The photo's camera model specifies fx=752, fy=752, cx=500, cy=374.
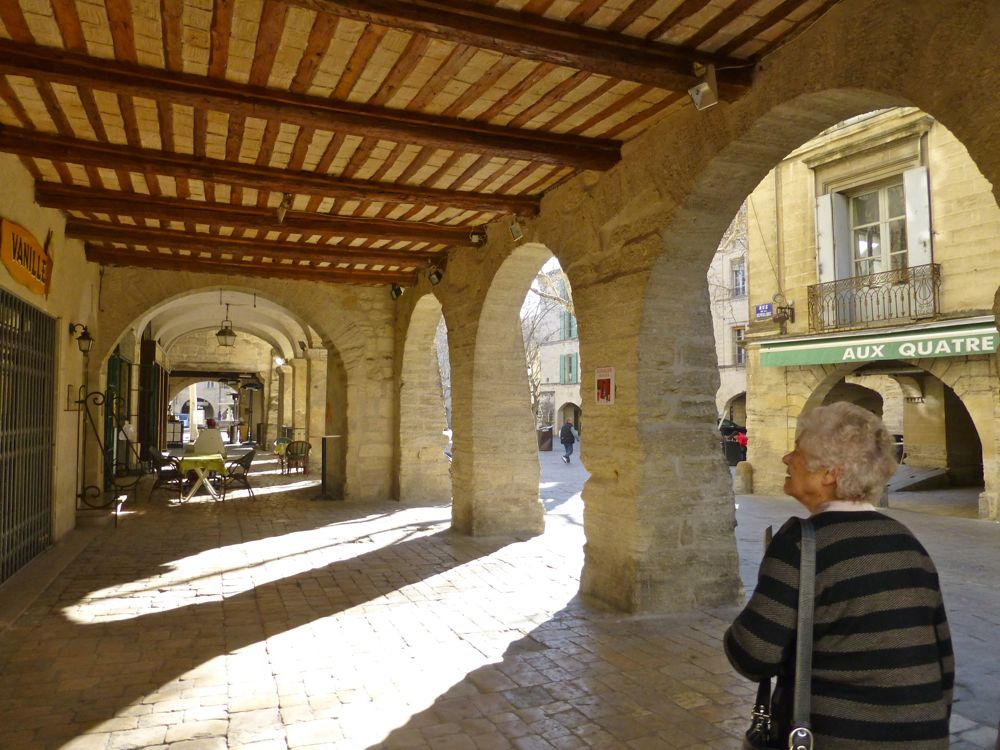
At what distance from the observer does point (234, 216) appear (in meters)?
6.55

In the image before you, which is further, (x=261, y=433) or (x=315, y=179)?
(x=261, y=433)

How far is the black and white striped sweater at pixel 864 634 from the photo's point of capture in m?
1.49

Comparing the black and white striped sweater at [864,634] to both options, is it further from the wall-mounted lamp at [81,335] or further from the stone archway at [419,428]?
the stone archway at [419,428]

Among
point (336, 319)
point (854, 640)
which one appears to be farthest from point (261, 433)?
point (854, 640)

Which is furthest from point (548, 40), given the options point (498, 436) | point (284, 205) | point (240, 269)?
point (240, 269)

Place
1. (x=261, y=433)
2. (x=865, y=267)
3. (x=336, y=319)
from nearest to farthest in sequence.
A: 1. (x=336, y=319)
2. (x=865, y=267)
3. (x=261, y=433)

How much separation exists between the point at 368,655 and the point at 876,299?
9263 mm

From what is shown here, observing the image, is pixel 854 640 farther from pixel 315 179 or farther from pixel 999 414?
pixel 999 414

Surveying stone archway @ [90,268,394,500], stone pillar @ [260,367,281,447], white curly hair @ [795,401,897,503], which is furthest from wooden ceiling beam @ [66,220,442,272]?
stone pillar @ [260,367,281,447]

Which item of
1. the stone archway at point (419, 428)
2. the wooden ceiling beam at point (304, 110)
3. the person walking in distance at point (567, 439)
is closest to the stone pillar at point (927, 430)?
the person walking in distance at point (567, 439)

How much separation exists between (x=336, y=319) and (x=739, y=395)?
1648 centimetres

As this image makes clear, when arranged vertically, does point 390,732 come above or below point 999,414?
below

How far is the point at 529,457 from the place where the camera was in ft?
23.9

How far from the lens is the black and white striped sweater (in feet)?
4.88
